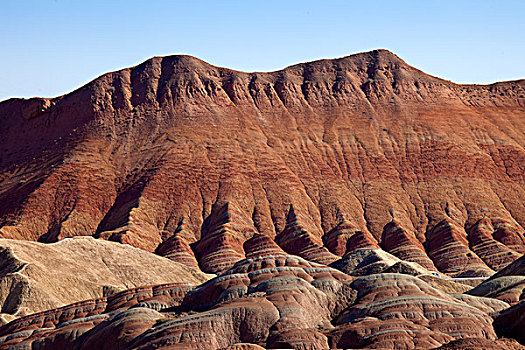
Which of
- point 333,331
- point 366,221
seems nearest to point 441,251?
point 366,221

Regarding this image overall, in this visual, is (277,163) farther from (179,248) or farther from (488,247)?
(488,247)

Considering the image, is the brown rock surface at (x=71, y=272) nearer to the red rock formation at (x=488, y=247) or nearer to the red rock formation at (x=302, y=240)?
the red rock formation at (x=302, y=240)

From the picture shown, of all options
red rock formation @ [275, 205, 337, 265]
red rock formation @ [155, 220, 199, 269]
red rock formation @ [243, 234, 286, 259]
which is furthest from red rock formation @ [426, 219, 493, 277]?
red rock formation @ [155, 220, 199, 269]

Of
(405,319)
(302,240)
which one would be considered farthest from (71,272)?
(405,319)

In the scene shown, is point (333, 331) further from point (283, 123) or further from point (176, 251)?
point (283, 123)

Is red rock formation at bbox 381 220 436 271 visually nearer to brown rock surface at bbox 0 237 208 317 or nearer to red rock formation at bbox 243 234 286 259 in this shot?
red rock formation at bbox 243 234 286 259

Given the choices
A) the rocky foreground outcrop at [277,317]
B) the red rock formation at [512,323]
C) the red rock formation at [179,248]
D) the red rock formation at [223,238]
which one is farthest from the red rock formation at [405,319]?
the red rock formation at [179,248]
